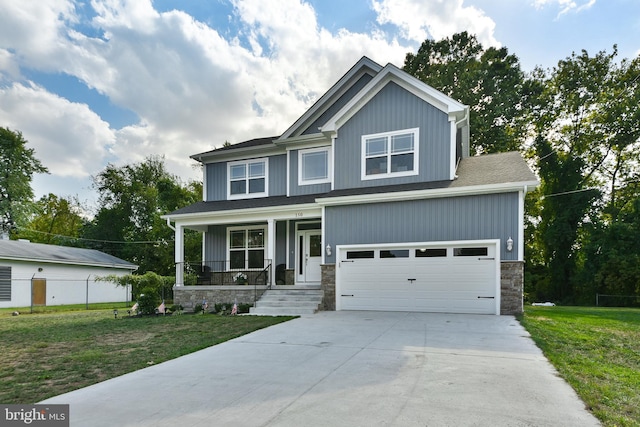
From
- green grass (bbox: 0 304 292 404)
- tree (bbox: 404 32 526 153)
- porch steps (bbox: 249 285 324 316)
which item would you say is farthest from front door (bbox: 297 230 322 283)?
tree (bbox: 404 32 526 153)

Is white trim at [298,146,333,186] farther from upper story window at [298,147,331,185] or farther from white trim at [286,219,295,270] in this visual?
white trim at [286,219,295,270]

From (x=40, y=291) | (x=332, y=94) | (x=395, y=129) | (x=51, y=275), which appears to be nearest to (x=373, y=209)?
(x=395, y=129)

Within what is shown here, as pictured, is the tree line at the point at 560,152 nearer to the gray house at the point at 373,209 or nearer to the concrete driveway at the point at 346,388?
the gray house at the point at 373,209

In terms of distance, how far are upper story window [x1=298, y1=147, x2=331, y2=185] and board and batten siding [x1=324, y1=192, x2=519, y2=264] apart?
7.14ft

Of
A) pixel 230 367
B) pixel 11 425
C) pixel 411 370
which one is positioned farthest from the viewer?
pixel 230 367

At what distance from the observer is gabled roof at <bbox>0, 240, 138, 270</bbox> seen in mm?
18516

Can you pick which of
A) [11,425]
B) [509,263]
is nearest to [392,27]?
[509,263]

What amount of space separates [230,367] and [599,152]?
27.0 metres

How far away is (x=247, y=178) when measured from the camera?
1517cm

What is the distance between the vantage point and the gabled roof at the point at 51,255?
18516 mm

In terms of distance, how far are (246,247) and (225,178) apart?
10.1 ft

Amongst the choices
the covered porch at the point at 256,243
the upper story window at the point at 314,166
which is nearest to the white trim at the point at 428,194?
the covered porch at the point at 256,243

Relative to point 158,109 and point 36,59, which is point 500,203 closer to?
point 158,109

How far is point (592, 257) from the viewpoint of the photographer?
19969 mm
